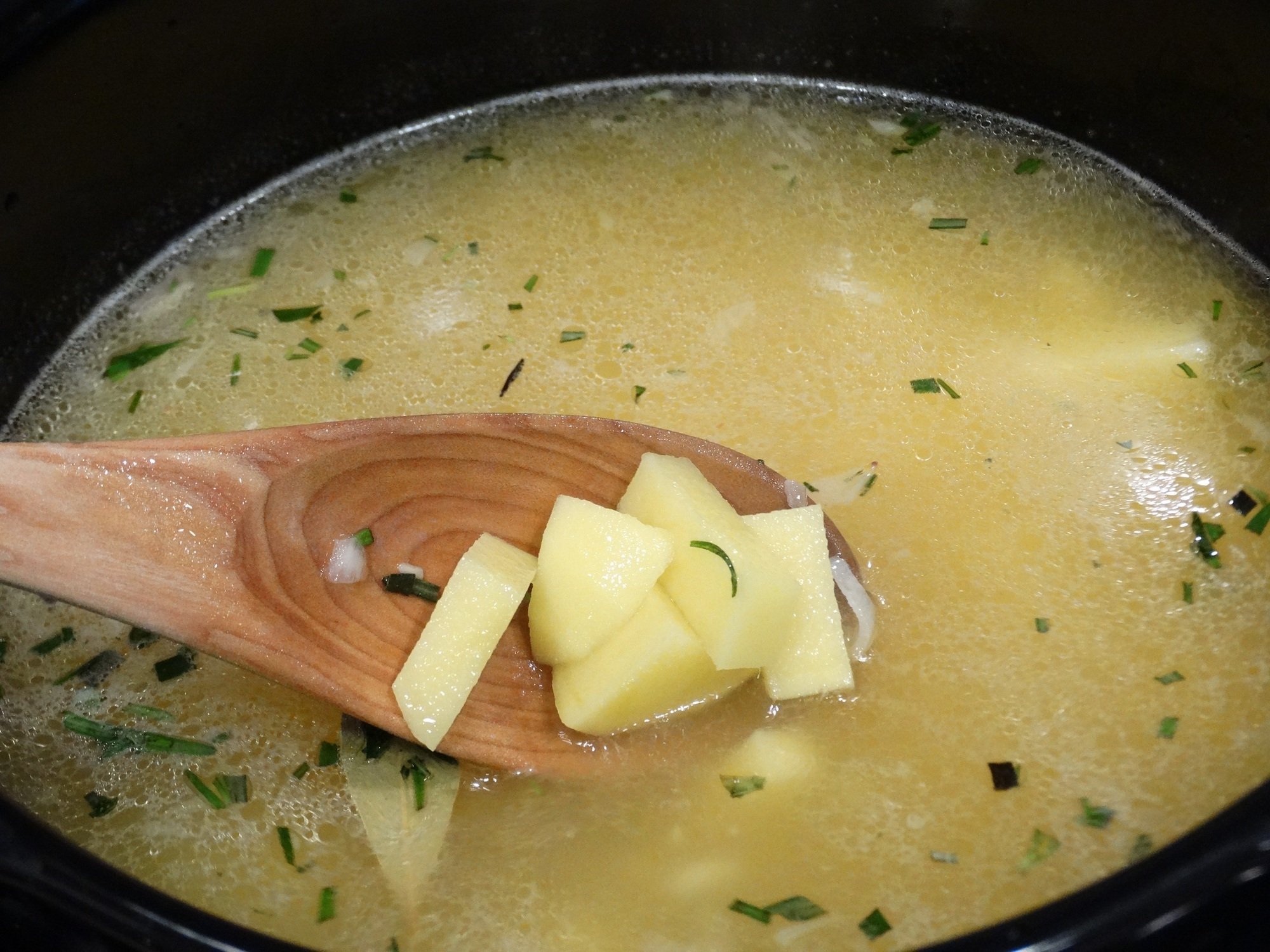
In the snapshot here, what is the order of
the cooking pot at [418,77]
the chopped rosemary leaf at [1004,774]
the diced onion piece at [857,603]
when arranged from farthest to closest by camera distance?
the cooking pot at [418,77] → the diced onion piece at [857,603] → the chopped rosemary leaf at [1004,774]

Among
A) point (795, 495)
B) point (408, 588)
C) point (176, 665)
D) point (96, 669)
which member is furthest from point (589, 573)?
point (96, 669)

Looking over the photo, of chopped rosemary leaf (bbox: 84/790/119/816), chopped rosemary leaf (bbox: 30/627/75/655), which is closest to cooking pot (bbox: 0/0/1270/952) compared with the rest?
chopped rosemary leaf (bbox: 30/627/75/655)

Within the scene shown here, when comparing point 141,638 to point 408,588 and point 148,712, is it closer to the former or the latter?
point 148,712

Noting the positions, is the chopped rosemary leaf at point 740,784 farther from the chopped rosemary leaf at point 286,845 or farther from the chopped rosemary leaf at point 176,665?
the chopped rosemary leaf at point 176,665

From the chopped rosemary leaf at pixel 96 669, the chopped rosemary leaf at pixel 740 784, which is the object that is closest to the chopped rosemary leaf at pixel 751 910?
the chopped rosemary leaf at pixel 740 784

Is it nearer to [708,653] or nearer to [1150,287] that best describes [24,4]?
[708,653]

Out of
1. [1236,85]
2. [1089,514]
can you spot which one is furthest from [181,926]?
[1236,85]
